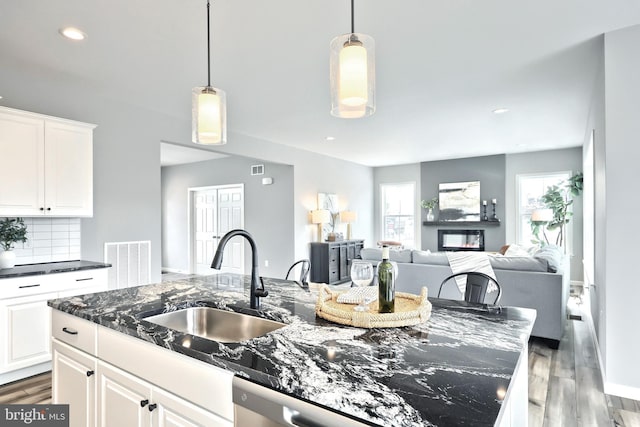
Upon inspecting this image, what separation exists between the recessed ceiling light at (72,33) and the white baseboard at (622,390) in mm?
4606

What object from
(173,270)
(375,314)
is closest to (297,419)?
(375,314)

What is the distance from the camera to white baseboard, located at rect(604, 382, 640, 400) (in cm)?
259

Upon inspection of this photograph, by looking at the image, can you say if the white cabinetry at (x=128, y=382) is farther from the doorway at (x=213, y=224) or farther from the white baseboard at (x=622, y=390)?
the doorway at (x=213, y=224)

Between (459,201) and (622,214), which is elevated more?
(459,201)

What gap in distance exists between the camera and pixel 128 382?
147 centimetres

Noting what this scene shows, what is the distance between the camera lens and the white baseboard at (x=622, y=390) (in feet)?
8.48

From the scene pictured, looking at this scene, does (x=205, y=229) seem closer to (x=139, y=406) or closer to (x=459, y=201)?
(x=459, y=201)

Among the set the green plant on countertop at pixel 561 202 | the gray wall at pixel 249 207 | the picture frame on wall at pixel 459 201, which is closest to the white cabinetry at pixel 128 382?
the gray wall at pixel 249 207

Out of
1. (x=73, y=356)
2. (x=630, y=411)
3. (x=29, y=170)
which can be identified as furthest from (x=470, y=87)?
(x=29, y=170)

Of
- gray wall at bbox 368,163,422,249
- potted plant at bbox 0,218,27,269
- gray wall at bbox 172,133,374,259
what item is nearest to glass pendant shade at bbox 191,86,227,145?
potted plant at bbox 0,218,27,269

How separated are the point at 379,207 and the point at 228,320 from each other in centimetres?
823

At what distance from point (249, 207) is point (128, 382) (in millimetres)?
6053

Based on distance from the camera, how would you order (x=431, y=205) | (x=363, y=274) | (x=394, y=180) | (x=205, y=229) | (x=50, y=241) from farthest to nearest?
(x=394, y=180) → (x=431, y=205) → (x=205, y=229) → (x=50, y=241) → (x=363, y=274)

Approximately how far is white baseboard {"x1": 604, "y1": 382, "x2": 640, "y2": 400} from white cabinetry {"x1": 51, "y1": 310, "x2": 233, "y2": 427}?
9.57ft
